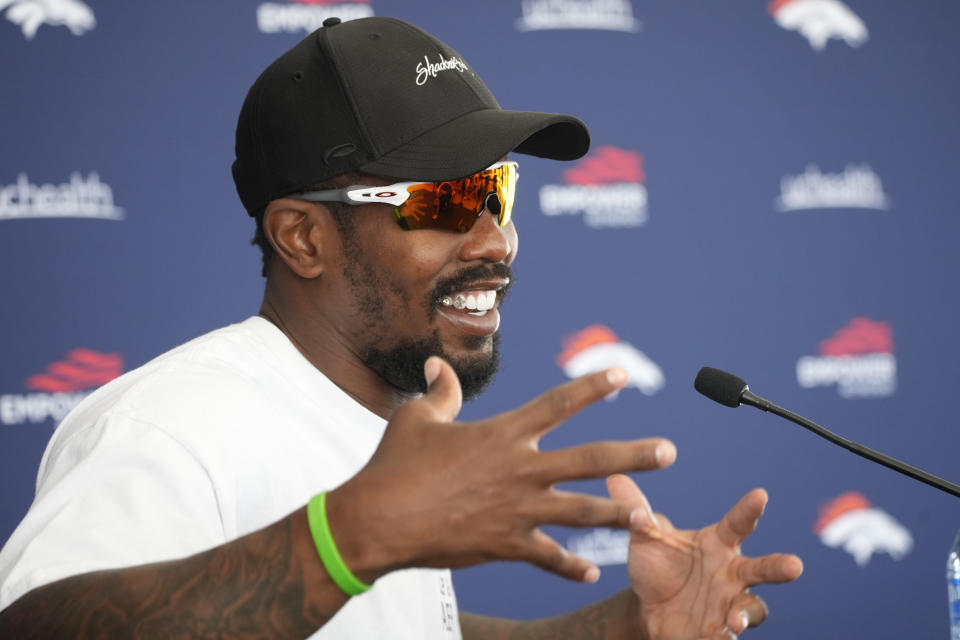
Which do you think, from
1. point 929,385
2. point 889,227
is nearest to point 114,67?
point 889,227

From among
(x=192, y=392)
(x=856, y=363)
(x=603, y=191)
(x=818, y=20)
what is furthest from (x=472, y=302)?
(x=818, y=20)

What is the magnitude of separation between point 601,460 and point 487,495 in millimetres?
89

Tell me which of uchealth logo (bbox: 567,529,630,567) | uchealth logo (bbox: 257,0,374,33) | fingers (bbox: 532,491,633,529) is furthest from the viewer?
uchealth logo (bbox: 567,529,630,567)

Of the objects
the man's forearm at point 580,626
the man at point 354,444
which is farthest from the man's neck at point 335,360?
the man's forearm at point 580,626

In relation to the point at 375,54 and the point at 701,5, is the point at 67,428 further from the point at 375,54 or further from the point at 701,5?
the point at 701,5

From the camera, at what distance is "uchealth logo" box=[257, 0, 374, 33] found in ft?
8.91

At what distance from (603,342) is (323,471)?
5.98ft

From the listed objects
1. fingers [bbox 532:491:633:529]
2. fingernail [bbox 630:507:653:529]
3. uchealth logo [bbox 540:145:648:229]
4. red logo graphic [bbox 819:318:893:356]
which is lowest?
fingers [bbox 532:491:633:529]

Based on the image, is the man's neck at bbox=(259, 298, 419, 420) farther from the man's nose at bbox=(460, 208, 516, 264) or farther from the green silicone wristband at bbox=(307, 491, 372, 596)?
the green silicone wristband at bbox=(307, 491, 372, 596)

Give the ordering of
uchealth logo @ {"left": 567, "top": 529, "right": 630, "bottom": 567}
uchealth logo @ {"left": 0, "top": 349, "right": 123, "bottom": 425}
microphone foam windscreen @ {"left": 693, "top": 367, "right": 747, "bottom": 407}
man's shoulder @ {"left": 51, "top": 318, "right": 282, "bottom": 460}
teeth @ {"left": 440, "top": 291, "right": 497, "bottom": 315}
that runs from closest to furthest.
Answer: man's shoulder @ {"left": 51, "top": 318, "right": 282, "bottom": 460}
microphone foam windscreen @ {"left": 693, "top": 367, "right": 747, "bottom": 407}
teeth @ {"left": 440, "top": 291, "right": 497, "bottom": 315}
uchealth logo @ {"left": 0, "top": 349, "right": 123, "bottom": 425}
uchealth logo @ {"left": 567, "top": 529, "right": 630, "bottom": 567}

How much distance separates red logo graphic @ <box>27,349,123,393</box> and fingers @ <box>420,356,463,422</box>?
1.89 meters

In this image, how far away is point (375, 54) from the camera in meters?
1.40

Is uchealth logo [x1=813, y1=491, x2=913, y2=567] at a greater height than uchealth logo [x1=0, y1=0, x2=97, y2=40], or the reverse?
uchealth logo [x1=0, y1=0, x2=97, y2=40]

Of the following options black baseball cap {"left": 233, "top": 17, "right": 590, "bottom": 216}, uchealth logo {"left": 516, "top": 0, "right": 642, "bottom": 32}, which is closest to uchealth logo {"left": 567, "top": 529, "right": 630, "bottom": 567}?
uchealth logo {"left": 516, "top": 0, "right": 642, "bottom": 32}
